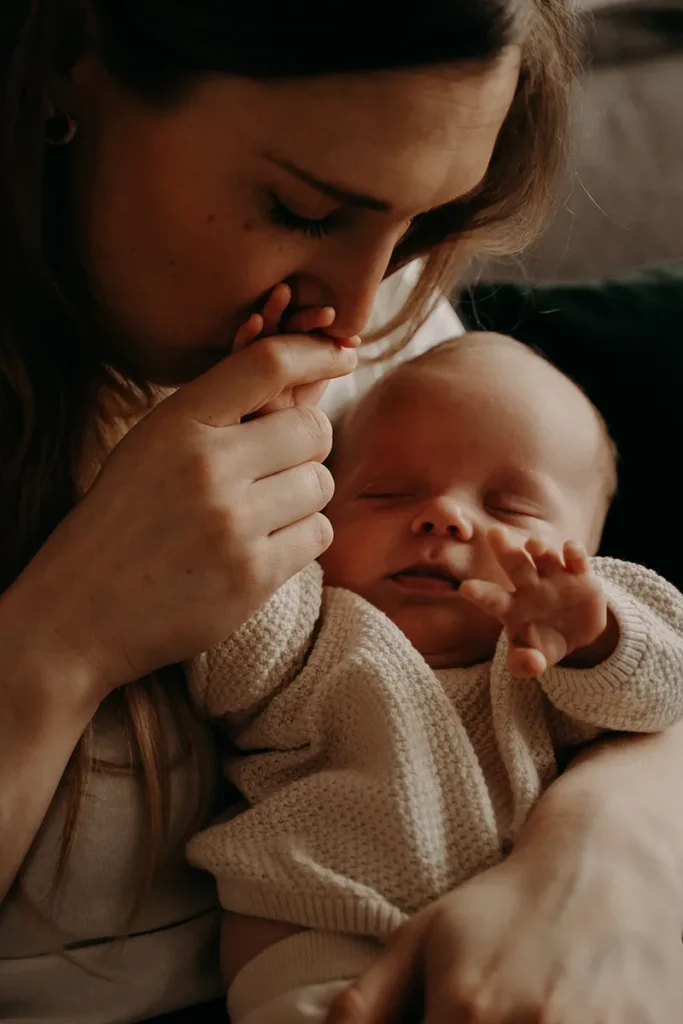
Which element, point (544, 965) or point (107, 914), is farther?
point (107, 914)

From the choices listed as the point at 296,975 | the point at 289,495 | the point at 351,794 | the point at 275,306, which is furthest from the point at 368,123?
the point at 296,975

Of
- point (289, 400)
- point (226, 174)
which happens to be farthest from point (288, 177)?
point (289, 400)

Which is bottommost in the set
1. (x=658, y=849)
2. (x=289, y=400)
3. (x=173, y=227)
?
(x=658, y=849)

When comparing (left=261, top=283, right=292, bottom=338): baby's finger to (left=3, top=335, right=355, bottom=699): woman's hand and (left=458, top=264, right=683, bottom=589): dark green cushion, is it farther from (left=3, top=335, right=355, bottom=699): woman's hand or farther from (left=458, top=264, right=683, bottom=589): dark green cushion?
(left=458, top=264, right=683, bottom=589): dark green cushion

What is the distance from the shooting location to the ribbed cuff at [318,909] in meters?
0.82

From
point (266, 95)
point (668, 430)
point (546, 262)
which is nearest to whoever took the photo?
point (266, 95)

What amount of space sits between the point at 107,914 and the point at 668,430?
84 centimetres

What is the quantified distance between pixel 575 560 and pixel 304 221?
0.33 meters

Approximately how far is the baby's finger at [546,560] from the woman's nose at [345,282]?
0.23m

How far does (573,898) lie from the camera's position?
76 centimetres

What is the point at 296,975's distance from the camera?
821 mm

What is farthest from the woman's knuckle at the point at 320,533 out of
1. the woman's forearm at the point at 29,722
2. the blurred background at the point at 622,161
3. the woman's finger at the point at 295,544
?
the blurred background at the point at 622,161

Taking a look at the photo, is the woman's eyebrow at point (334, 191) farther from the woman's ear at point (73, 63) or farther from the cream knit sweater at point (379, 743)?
the cream knit sweater at point (379, 743)

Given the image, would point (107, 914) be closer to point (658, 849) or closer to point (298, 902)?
point (298, 902)
